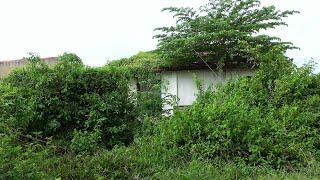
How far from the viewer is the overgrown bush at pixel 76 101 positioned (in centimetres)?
835

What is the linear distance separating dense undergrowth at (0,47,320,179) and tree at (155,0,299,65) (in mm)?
6286

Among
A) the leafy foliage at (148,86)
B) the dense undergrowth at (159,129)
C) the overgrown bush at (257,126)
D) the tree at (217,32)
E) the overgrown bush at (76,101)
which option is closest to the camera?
the dense undergrowth at (159,129)

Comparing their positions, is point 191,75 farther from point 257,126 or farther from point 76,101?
point 257,126

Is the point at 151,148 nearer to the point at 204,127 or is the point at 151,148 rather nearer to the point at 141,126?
the point at 204,127

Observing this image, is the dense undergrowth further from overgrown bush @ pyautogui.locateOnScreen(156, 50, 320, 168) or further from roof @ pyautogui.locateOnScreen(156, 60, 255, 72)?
roof @ pyautogui.locateOnScreen(156, 60, 255, 72)

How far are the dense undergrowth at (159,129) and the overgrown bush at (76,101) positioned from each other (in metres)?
0.02

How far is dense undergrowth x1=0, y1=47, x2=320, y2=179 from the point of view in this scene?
5754mm

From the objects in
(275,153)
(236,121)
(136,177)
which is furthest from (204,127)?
(136,177)

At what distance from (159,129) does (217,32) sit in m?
8.73

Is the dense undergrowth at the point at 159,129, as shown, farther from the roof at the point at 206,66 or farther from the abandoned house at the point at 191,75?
the abandoned house at the point at 191,75

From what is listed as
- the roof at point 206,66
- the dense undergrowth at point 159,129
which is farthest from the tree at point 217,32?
the dense undergrowth at point 159,129

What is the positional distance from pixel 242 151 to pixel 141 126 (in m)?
2.62

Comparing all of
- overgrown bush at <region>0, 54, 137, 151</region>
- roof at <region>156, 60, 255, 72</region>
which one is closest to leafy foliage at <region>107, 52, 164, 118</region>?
overgrown bush at <region>0, 54, 137, 151</region>

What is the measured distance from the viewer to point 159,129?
7.37 meters
